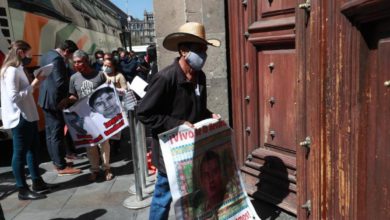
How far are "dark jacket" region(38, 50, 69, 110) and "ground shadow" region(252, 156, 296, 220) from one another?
9.72ft

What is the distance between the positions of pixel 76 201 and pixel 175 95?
230 cm

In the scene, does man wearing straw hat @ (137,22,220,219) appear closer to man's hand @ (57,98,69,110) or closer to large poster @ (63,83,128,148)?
large poster @ (63,83,128,148)

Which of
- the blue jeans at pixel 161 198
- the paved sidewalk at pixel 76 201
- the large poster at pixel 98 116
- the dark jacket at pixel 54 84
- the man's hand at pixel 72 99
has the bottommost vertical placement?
the paved sidewalk at pixel 76 201

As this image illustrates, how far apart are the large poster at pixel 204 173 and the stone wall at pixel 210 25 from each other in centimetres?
106

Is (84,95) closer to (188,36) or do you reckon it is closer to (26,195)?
(26,195)

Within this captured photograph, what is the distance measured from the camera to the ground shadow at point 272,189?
3.59m

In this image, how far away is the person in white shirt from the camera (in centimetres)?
428

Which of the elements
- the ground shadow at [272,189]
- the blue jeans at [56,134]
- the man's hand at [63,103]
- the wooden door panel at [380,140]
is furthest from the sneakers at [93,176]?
the wooden door panel at [380,140]

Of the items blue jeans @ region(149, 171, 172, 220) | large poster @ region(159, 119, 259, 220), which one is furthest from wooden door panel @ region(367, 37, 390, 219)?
blue jeans @ region(149, 171, 172, 220)

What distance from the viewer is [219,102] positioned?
13.5 ft

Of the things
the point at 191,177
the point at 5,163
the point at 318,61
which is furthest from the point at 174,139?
the point at 5,163

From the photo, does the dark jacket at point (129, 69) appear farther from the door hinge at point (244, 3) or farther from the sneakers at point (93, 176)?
the door hinge at point (244, 3)

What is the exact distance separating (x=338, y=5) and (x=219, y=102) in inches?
104

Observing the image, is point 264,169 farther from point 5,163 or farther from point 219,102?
point 5,163
